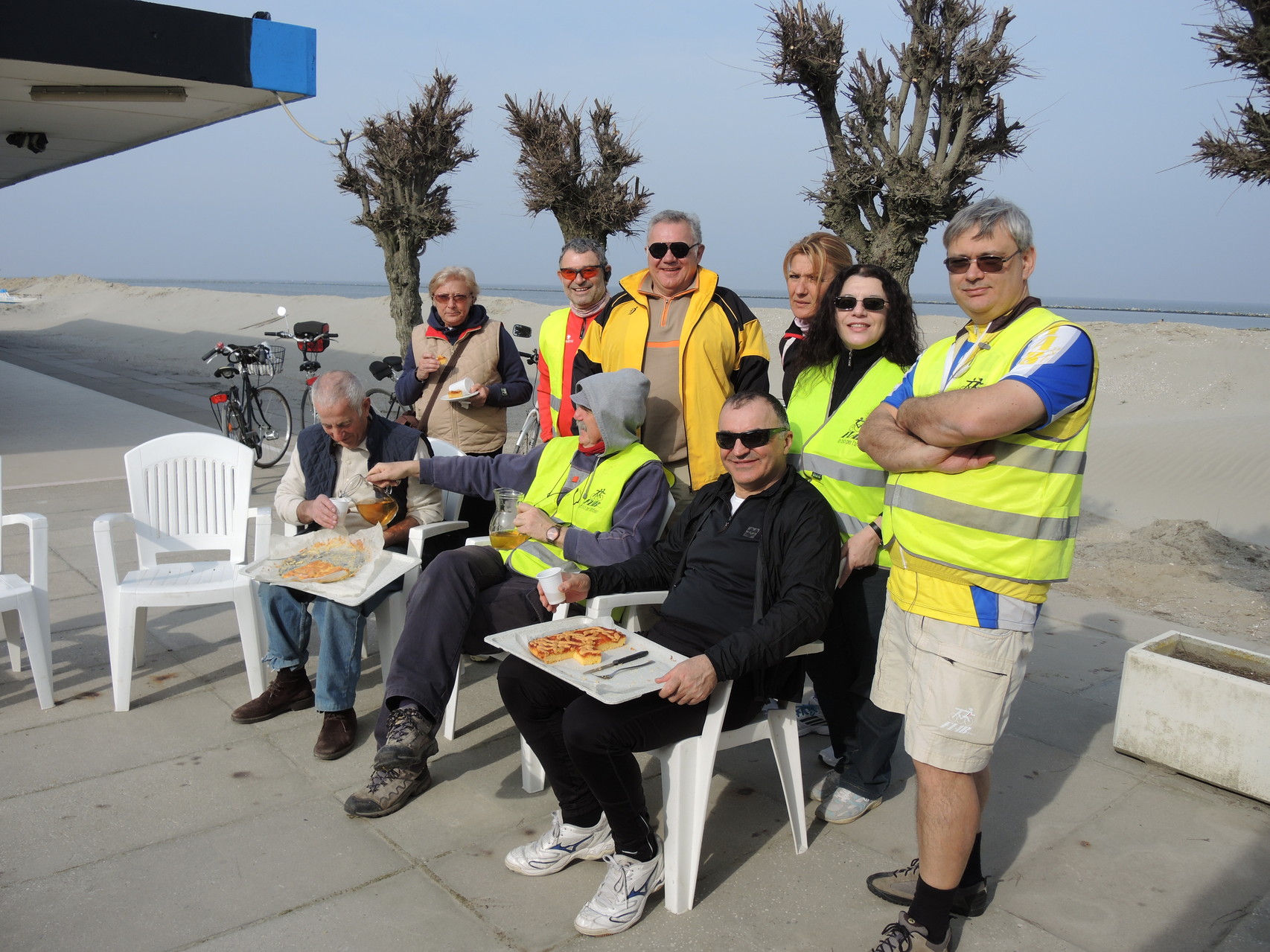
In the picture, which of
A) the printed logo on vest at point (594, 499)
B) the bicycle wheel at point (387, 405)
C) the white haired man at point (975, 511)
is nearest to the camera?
the white haired man at point (975, 511)

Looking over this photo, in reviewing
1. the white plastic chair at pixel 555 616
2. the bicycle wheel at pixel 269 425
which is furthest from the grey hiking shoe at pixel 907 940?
the bicycle wheel at pixel 269 425

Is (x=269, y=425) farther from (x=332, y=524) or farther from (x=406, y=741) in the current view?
(x=406, y=741)

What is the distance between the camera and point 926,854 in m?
2.17

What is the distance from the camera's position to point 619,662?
243 centimetres

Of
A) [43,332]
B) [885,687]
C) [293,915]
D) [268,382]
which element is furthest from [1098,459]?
[43,332]

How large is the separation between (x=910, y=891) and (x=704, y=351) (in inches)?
74.0

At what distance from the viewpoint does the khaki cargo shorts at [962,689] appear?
6.77 ft

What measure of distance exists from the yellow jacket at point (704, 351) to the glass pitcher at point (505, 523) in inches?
28.4

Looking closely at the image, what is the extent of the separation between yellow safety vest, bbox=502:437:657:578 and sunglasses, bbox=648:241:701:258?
2.43ft

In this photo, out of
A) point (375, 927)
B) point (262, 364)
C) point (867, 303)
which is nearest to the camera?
point (375, 927)

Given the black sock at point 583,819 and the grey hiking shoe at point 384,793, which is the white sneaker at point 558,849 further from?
the grey hiking shoe at point 384,793

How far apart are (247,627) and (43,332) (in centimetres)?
3334

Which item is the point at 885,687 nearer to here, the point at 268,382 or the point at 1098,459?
the point at 1098,459

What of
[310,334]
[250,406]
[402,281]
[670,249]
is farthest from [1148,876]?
[402,281]
